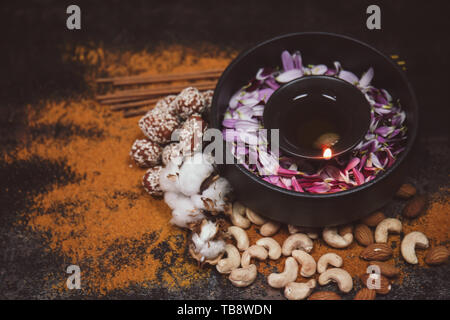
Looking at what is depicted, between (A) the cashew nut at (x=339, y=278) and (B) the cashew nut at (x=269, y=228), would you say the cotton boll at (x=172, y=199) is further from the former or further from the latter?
(A) the cashew nut at (x=339, y=278)

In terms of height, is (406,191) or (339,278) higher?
(406,191)

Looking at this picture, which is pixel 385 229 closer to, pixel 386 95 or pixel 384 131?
pixel 384 131

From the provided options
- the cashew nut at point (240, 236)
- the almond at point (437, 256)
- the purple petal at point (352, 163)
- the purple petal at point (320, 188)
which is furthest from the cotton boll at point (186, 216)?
the almond at point (437, 256)

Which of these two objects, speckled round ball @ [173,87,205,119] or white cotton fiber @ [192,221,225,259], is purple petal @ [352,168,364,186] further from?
speckled round ball @ [173,87,205,119]

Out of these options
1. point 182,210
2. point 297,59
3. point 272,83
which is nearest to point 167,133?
point 182,210

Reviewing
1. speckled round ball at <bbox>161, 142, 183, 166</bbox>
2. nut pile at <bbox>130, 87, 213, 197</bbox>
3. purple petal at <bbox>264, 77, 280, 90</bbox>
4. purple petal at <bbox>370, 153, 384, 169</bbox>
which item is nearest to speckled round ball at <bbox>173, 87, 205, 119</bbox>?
nut pile at <bbox>130, 87, 213, 197</bbox>
